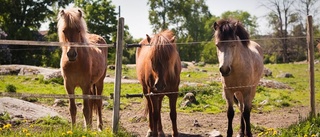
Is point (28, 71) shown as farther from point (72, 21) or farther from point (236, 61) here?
point (236, 61)

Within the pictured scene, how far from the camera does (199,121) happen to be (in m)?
8.27

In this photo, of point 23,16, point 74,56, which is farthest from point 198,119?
point 23,16

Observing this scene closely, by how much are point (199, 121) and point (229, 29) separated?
3.30 meters

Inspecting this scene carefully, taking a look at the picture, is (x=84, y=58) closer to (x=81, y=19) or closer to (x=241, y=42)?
(x=81, y=19)

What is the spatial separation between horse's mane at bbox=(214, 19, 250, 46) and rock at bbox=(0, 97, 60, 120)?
424cm

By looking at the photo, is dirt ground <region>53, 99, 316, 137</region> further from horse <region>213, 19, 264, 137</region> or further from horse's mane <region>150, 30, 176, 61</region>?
horse's mane <region>150, 30, 176, 61</region>

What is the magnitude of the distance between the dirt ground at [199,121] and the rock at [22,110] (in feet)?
2.84

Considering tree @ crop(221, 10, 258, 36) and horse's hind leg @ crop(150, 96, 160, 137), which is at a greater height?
tree @ crop(221, 10, 258, 36)

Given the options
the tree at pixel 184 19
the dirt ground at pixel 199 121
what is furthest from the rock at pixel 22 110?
the tree at pixel 184 19

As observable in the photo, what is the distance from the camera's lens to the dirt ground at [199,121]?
723 cm

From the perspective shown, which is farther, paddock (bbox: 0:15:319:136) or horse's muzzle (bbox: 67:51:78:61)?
paddock (bbox: 0:15:319:136)

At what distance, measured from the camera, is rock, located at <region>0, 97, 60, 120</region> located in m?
7.63

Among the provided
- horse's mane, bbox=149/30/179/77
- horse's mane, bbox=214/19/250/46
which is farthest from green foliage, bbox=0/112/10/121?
horse's mane, bbox=214/19/250/46

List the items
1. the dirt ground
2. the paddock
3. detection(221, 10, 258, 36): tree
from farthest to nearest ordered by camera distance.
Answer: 1. detection(221, 10, 258, 36): tree
2. the dirt ground
3. the paddock
